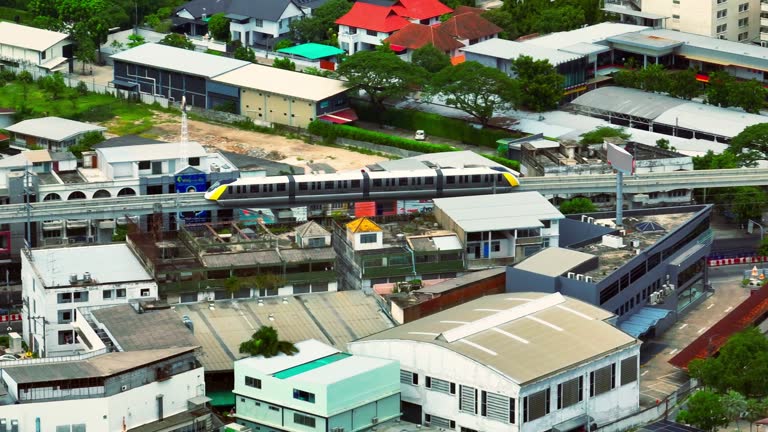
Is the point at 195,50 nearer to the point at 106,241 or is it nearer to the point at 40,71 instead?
the point at 40,71

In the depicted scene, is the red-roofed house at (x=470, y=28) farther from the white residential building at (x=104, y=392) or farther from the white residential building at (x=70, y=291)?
the white residential building at (x=104, y=392)

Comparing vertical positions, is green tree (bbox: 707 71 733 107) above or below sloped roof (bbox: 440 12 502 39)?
below

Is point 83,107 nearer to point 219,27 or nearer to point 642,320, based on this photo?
point 219,27

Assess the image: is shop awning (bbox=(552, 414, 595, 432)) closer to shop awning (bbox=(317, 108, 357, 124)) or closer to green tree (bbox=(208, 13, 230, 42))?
shop awning (bbox=(317, 108, 357, 124))

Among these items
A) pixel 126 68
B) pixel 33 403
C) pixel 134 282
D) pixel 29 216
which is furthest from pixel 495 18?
pixel 33 403

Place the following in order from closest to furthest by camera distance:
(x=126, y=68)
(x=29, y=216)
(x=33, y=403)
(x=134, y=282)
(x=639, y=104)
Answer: (x=33, y=403) < (x=134, y=282) < (x=29, y=216) < (x=639, y=104) < (x=126, y=68)

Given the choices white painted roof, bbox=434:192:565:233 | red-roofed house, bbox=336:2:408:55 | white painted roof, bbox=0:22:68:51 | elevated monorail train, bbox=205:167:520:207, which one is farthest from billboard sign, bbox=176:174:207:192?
white painted roof, bbox=0:22:68:51
